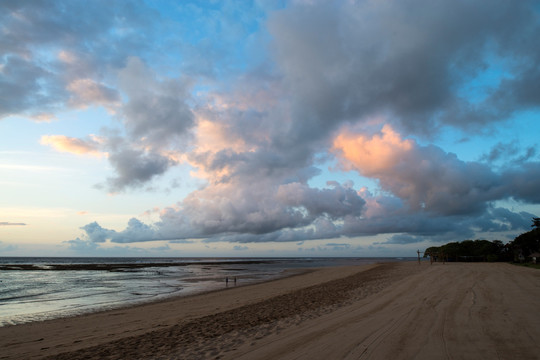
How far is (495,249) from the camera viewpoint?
2702 inches

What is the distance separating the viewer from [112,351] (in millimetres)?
8711

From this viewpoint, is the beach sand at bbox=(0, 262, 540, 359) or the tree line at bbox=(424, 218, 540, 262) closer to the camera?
the beach sand at bbox=(0, 262, 540, 359)

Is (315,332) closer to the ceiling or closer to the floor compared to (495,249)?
closer to the ceiling

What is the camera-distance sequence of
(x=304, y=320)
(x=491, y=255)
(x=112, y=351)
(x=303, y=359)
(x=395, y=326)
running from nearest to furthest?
(x=303, y=359), (x=112, y=351), (x=395, y=326), (x=304, y=320), (x=491, y=255)

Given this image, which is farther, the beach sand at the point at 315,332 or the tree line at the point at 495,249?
the tree line at the point at 495,249

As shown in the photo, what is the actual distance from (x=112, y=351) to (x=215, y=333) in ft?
9.92

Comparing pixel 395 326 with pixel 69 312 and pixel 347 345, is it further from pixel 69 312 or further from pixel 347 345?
pixel 69 312

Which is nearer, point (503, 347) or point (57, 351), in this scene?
point (503, 347)

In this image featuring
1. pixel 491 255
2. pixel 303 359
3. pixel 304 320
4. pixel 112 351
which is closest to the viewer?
pixel 303 359

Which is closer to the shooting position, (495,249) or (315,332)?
(315,332)

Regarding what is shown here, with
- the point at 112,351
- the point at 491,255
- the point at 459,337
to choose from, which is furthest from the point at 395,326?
the point at 491,255

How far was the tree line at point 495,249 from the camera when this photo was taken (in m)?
54.9

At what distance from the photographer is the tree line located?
54.9 metres

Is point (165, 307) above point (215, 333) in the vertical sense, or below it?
below
